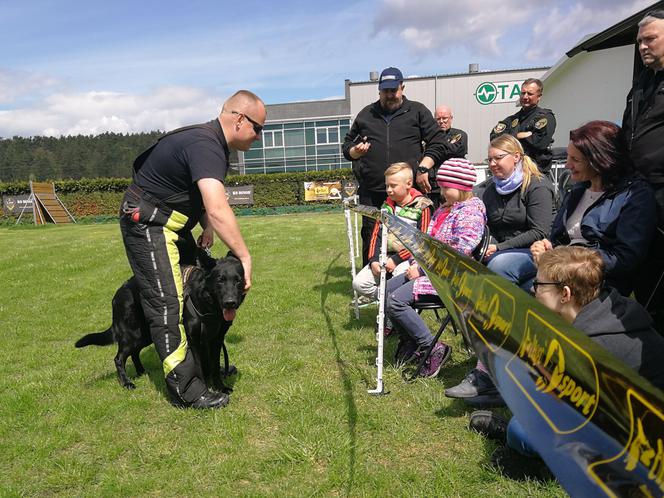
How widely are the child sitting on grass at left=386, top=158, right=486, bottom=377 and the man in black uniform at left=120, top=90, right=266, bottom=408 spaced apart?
1216mm

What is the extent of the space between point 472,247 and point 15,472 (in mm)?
3221

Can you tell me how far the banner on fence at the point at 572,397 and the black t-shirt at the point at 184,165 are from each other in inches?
85.9

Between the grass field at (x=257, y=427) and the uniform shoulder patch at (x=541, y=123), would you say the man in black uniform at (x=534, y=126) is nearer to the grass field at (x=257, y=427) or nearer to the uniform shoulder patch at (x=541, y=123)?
the uniform shoulder patch at (x=541, y=123)

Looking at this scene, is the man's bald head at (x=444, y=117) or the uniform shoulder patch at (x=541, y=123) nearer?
the uniform shoulder patch at (x=541, y=123)

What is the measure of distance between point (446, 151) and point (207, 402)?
11.5ft

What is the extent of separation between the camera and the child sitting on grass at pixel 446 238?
11.8 ft

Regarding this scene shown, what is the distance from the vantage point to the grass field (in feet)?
8.27

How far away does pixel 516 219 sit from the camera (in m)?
3.83

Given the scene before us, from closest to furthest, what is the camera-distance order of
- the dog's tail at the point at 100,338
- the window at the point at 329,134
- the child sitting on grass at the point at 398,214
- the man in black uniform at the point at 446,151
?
the dog's tail at the point at 100,338, the child sitting on grass at the point at 398,214, the man in black uniform at the point at 446,151, the window at the point at 329,134

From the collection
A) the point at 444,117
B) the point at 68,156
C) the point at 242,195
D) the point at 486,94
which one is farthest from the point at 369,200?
the point at 68,156

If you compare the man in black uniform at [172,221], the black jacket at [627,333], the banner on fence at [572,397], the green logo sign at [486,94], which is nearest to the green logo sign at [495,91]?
the green logo sign at [486,94]

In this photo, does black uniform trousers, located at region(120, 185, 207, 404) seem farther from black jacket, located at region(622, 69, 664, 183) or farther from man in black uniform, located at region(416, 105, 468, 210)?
black jacket, located at region(622, 69, 664, 183)

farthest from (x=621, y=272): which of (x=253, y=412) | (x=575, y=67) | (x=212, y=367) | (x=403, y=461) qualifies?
(x=575, y=67)

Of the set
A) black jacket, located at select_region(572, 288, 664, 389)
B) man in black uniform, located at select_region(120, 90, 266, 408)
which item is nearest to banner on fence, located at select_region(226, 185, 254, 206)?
man in black uniform, located at select_region(120, 90, 266, 408)
